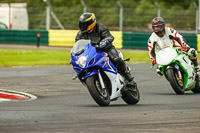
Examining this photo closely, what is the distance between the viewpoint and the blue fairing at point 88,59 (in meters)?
9.88

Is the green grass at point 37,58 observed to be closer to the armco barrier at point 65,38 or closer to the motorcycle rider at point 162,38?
the armco barrier at point 65,38

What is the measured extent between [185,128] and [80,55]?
2819 millimetres

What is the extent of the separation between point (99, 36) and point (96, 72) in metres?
0.97

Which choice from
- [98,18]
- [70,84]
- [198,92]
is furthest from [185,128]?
[98,18]

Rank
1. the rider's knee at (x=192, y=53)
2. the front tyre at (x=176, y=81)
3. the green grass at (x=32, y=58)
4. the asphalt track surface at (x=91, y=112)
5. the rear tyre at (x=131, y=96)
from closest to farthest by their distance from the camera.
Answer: the asphalt track surface at (x=91, y=112) → the rear tyre at (x=131, y=96) → the front tyre at (x=176, y=81) → the rider's knee at (x=192, y=53) → the green grass at (x=32, y=58)

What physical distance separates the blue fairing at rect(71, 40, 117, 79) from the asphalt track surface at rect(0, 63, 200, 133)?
2.01ft

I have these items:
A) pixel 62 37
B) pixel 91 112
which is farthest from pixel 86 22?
pixel 62 37

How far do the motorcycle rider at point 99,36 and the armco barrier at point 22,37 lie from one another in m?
25.4

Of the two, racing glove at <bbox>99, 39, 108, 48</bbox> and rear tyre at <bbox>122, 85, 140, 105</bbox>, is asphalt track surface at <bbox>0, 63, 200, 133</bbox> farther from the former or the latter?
racing glove at <bbox>99, 39, 108, 48</bbox>

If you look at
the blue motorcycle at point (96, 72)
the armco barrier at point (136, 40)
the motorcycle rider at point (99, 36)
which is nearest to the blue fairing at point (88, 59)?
the blue motorcycle at point (96, 72)

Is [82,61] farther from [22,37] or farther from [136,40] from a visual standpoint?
[22,37]

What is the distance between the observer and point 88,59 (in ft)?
32.4

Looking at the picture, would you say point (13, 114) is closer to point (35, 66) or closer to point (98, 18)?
point (35, 66)

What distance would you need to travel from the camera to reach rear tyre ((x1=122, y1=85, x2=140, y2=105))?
10.7m
